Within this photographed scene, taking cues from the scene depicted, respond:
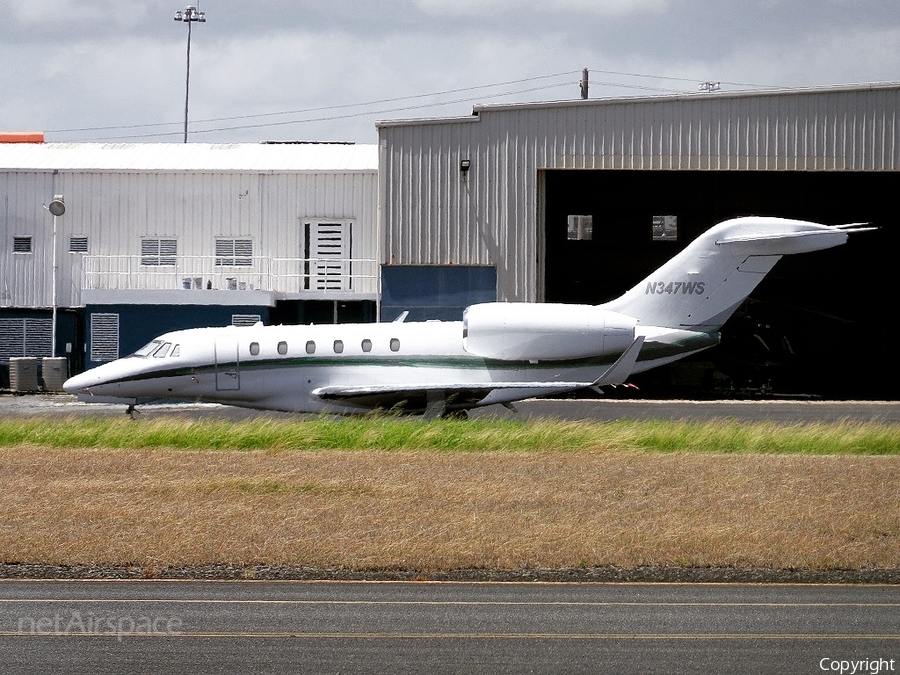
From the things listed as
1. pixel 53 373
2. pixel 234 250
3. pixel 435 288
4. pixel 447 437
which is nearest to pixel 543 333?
pixel 447 437

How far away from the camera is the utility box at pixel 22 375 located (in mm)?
37656

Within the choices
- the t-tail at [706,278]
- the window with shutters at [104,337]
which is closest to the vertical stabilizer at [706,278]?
the t-tail at [706,278]

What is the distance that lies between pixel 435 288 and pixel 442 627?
2784 cm

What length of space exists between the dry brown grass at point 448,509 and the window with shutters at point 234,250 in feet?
72.3

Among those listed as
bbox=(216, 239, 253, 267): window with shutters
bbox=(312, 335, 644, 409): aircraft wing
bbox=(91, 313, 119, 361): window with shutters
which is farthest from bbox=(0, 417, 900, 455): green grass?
bbox=(216, 239, 253, 267): window with shutters

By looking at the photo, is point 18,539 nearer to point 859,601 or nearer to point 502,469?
point 502,469

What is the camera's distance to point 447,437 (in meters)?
A: 20.7

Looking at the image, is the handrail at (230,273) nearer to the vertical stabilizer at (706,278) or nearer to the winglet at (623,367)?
the vertical stabilizer at (706,278)

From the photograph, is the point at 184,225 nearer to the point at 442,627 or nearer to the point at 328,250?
the point at 328,250

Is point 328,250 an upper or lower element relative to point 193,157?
lower

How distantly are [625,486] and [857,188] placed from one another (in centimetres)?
3167

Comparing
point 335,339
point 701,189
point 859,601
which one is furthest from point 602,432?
point 701,189

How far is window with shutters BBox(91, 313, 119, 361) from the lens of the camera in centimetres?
3738

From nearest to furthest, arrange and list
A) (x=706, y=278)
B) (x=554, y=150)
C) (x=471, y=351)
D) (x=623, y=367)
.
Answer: (x=623, y=367)
(x=471, y=351)
(x=706, y=278)
(x=554, y=150)
